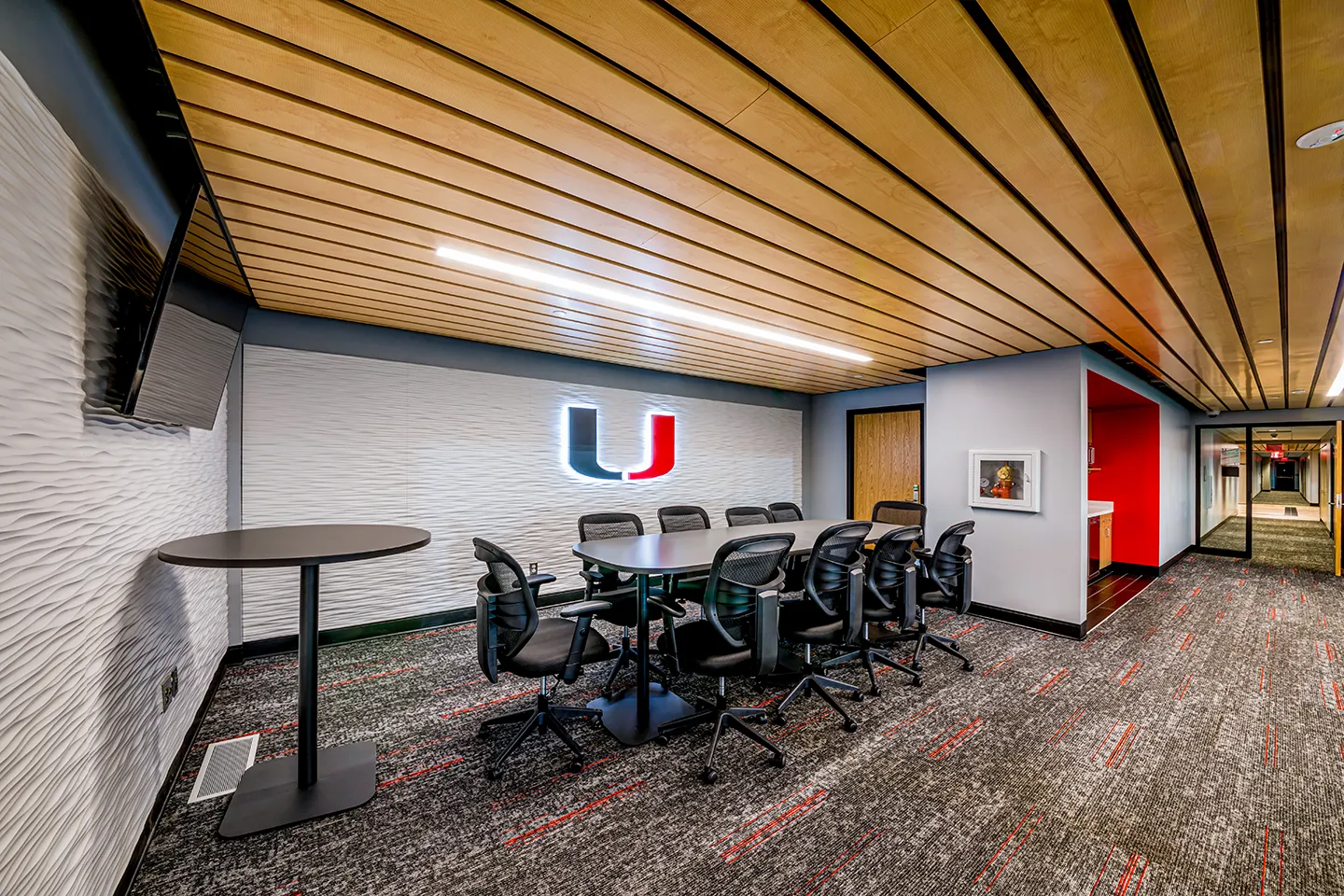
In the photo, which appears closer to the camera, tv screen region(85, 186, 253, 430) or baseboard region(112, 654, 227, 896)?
tv screen region(85, 186, 253, 430)

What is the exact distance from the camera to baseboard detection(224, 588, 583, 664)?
3853 millimetres

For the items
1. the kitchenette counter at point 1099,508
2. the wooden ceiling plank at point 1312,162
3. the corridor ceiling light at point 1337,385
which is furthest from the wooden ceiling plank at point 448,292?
the corridor ceiling light at point 1337,385

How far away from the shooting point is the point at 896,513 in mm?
5516

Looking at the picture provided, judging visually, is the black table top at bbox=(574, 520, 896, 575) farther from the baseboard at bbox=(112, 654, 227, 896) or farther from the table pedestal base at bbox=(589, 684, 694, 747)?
the baseboard at bbox=(112, 654, 227, 896)

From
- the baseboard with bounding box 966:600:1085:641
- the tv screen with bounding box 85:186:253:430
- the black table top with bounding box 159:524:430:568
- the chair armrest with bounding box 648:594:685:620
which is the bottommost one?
the baseboard with bounding box 966:600:1085:641

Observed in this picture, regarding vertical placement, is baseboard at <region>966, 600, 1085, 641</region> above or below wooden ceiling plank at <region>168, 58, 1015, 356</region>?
below

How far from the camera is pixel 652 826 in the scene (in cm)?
213

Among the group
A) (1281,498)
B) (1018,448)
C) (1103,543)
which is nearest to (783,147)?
(1018,448)

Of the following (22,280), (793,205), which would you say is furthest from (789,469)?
(22,280)

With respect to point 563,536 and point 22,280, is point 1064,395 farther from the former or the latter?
point 22,280

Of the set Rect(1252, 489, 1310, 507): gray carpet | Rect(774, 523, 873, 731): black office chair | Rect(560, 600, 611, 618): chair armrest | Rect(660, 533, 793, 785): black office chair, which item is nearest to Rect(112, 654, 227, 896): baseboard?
Rect(560, 600, 611, 618): chair armrest

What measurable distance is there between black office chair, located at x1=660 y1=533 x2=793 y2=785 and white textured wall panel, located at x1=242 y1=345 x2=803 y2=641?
9.54 ft

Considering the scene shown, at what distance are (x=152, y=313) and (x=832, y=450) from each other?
741cm

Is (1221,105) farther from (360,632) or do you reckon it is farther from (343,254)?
(360,632)
